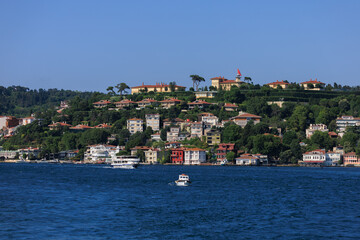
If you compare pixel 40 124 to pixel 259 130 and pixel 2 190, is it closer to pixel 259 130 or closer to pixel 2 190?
pixel 259 130

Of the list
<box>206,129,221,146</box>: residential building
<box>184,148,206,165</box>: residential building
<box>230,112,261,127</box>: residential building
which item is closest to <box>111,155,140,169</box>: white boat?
<box>184,148,206,165</box>: residential building

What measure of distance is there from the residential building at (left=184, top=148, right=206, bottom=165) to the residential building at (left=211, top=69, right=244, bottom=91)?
5110 centimetres

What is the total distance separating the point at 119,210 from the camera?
33.2 m

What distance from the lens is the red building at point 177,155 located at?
4129 inches

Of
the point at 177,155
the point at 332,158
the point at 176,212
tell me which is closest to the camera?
the point at 176,212

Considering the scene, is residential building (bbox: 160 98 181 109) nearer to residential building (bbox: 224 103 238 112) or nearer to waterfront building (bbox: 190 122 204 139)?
residential building (bbox: 224 103 238 112)

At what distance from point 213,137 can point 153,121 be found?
1810 cm

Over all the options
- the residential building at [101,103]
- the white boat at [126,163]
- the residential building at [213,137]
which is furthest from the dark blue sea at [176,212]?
the residential building at [101,103]

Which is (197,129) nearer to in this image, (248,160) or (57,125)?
(248,160)

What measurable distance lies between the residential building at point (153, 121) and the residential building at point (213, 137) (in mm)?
15881

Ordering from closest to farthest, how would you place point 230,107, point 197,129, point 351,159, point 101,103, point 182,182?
point 182,182 < point 351,159 < point 197,129 < point 230,107 < point 101,103

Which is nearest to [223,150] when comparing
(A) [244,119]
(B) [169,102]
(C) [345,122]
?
(A) [244,119]

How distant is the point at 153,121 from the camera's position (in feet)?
413

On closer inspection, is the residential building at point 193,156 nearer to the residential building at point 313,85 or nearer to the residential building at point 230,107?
the residential building at point 230,107
